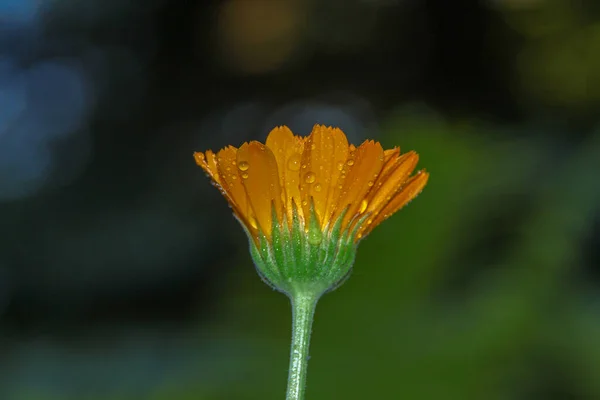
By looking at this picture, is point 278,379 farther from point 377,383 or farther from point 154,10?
point 154,10

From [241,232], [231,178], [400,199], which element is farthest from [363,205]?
[241,232]

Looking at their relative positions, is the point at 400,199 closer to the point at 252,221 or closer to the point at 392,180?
the point at 392,180

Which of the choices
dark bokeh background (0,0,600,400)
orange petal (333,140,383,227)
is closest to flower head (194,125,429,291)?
orange petal (333,140,383,227)

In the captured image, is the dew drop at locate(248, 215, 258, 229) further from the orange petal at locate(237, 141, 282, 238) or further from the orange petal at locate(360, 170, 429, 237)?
the orange petal at locate(360, 170, 429, 237)

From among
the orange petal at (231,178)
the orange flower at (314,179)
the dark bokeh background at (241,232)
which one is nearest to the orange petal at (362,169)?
the orange flower at (314,179)

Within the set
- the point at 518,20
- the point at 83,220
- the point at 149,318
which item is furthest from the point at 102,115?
the point at 518,20

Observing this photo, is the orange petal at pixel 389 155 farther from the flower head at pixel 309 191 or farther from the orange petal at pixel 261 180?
the orange petal at pixel 261 180
